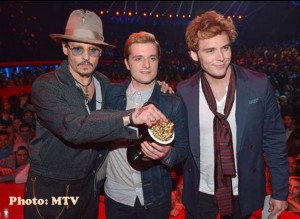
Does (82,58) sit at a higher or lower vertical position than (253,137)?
higher

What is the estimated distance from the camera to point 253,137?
7.34ft

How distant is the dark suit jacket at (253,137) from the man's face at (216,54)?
0.18 meters

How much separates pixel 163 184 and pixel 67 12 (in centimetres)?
2229

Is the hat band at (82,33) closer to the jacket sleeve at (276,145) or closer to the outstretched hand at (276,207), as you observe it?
the jacket sleeve at (276,145)

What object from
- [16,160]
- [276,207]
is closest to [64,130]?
[276,207]

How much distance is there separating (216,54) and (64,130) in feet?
3.67

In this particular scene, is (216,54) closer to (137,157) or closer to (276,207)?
(137,157)

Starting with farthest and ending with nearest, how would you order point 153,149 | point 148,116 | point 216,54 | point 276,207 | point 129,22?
point 129,22
point 276,207
point 216,54
point 153,149
point 148,116

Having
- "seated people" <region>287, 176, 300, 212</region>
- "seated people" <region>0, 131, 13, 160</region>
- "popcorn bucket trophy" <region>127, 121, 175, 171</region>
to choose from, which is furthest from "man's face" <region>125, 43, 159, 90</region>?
"seated people" <region>0, 131, 13, 160</region>

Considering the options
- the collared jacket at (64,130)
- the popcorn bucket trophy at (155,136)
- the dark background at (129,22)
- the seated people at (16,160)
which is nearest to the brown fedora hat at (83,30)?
the collared jacket at (64,130)

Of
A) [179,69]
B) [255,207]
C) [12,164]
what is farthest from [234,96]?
[179,69]

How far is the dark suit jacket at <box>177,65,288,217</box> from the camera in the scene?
222cm

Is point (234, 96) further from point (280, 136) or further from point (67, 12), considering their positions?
point (67, 12)

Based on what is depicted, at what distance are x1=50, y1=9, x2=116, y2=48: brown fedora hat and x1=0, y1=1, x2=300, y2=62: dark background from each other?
18.9 meters
